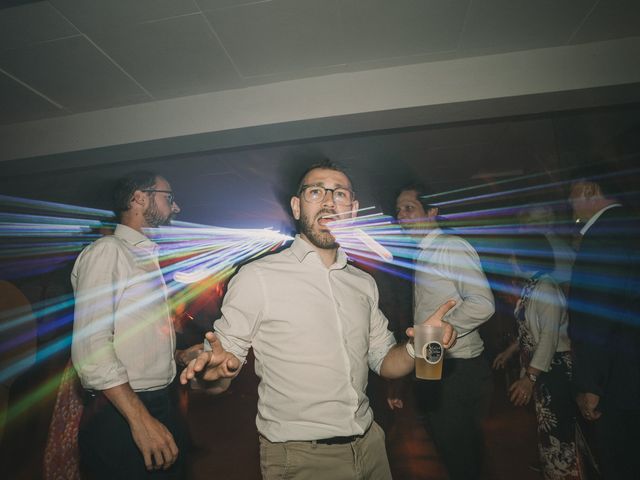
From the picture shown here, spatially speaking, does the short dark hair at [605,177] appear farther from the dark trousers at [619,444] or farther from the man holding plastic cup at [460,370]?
the dark trousers at [619,444]

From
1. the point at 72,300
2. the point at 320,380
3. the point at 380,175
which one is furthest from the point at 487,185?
the point at 72,300

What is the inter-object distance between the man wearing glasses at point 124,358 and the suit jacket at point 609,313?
2.03 metres

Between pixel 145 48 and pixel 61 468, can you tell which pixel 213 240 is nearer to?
pixel 145 48

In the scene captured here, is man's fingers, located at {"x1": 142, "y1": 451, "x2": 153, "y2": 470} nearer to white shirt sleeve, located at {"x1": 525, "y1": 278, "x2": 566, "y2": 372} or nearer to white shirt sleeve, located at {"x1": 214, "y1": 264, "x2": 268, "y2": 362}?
white shirt sleeve, located at {"x1": 214, "y1": 264, "x2": 268, "y2": 362}

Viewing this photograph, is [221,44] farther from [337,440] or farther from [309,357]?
[337,440]

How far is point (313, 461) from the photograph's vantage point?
4.05ft

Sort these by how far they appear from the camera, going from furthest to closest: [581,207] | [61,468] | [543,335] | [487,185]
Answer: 1. [487,185]
2. [543,335]
3. [581,207]
4. [61,468]

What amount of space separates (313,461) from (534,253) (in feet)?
6.59

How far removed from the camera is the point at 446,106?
288 centimetres

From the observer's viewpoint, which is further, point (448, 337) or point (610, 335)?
point (610, 335)

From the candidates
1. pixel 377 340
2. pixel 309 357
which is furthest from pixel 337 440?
pixel 377 340

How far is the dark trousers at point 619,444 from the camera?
1.45 m

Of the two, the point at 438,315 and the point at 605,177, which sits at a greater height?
the point at 605,177

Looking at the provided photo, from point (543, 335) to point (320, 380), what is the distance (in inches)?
64.6
